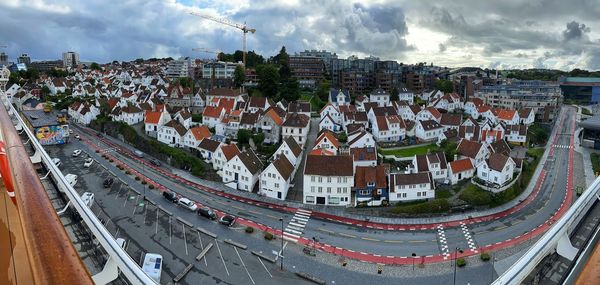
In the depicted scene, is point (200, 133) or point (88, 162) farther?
point (200, 133)

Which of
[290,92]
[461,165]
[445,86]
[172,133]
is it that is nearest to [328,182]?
[461,165]

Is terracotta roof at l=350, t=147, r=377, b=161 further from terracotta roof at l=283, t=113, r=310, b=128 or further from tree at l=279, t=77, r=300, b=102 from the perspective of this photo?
tree at l=279, t=77, r=300, b=102

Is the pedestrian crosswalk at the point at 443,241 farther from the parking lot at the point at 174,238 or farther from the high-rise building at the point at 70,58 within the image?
the high-rise building at the point at 70,58

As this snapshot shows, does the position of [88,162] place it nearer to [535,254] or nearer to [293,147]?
[293,147]

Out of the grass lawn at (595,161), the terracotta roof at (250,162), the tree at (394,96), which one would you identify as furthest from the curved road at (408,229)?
the tree at (394,96)

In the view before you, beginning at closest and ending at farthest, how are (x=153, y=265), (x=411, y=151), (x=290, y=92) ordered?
(x=153, y=265), (x=411, y=151), (x=290, y=92)
